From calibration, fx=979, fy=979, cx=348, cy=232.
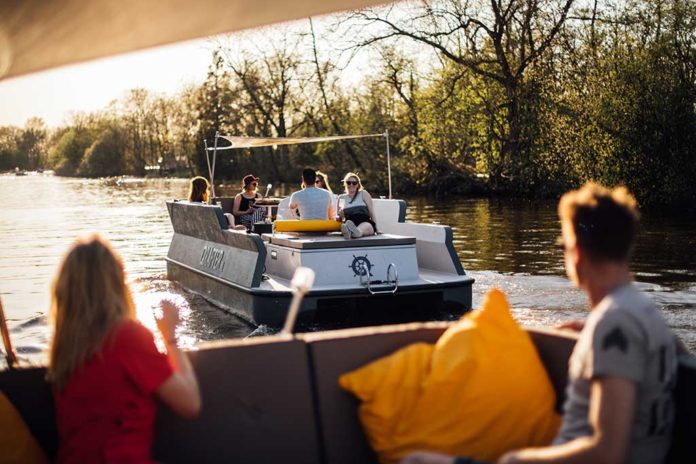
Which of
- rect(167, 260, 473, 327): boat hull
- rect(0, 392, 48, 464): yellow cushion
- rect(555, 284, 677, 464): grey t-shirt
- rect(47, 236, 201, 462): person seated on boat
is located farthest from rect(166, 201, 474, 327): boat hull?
rect(555, 284, 677, 464): grey t-shirt

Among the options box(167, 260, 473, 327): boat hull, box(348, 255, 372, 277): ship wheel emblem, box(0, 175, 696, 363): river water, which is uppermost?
box(348, 255, 372, 277): ship wheel emblem

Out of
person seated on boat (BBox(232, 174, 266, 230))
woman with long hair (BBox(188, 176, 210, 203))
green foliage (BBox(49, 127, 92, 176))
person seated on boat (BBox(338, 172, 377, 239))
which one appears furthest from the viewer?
green foliage (BBox(49, 127, 92, 176))

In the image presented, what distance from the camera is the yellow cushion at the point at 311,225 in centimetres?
1141

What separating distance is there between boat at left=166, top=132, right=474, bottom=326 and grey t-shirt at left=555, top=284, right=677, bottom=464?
7.29 meters

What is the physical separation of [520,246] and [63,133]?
90386mm

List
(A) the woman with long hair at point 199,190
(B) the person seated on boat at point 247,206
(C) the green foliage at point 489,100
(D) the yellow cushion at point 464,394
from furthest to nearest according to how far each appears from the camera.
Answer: (C) the green foliage at point 489,100, (B) the person seated on boat at point 247,206, (A) the woman with long hair at point 199,190, (D) the yellow cushion at point 464,394

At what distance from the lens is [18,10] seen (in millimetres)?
3182

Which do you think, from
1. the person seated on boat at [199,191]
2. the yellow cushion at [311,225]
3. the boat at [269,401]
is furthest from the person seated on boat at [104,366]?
the person seated on boat at [199,191]

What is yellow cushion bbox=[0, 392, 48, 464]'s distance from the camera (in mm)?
3182

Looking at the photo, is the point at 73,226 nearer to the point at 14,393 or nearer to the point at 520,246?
the point at 520,246

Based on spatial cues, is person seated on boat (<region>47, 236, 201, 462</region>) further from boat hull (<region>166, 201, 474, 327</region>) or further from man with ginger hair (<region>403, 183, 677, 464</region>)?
boat hull (<region>166, 201, 474, 327</region>)

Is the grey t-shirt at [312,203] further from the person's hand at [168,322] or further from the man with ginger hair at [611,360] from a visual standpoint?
the man with ginger hair at [611,360]

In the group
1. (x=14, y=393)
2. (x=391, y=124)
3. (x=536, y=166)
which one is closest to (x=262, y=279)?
(x=14, y=393)

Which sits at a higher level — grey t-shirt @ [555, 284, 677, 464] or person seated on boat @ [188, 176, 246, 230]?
person seated on boat @ [188, 176, 246, 230]
